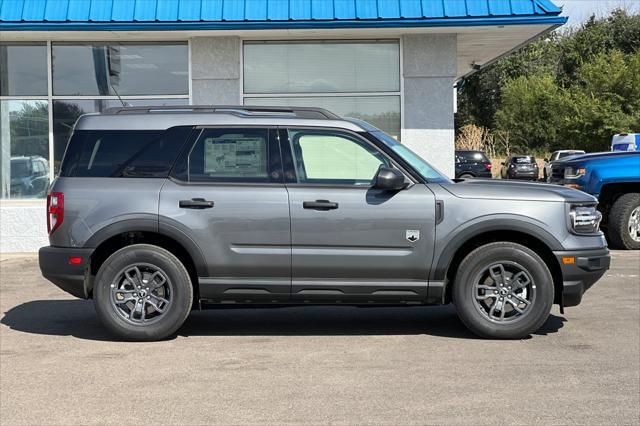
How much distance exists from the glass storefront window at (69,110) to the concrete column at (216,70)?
0.38 m

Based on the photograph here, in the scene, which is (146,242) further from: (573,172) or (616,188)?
(616,188)

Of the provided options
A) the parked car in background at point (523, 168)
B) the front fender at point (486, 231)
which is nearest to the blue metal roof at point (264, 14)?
the front fender at point (486, 231)

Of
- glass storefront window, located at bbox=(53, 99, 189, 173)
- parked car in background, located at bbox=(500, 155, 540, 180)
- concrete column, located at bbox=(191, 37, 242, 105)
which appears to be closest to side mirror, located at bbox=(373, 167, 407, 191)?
concrete column, located at bbox=(191, 37, 242, 105)

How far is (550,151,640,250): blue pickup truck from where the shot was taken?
45.2 feet

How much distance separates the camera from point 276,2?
42.2 feet

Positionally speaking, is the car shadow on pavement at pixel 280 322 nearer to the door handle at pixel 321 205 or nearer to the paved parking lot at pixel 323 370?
the paved parking lot at pixel 323 370

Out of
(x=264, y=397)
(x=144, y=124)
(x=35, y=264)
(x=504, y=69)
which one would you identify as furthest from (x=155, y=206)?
(x=504, y=69)

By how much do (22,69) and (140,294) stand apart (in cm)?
793

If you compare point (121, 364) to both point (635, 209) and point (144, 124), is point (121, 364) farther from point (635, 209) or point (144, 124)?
point (635, 209)

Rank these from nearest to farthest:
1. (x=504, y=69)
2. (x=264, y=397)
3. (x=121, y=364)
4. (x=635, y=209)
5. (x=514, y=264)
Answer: (x=264, y=397) → (x=121, y=364) → (x=514, y=264) → (x=635, y=209) → (x=504, y=69)

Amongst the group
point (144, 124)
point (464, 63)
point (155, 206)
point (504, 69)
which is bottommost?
point (155, 206)

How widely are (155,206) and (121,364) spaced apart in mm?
1420

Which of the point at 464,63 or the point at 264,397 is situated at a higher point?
the point at 464,63

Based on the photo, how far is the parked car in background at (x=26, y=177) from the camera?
1398cm
